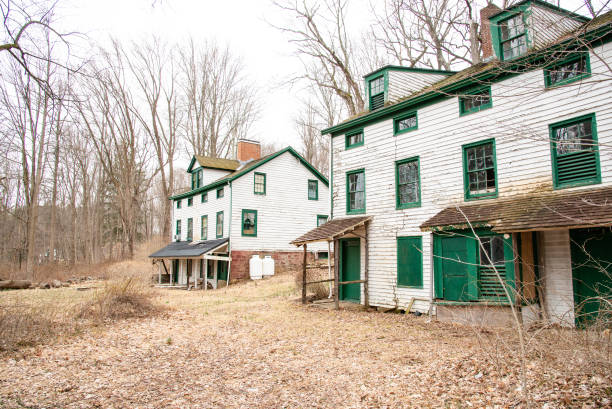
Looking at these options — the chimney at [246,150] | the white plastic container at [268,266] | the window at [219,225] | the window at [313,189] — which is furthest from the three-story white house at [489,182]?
the chimney at [246,150]

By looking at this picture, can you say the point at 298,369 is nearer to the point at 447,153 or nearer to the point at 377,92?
the point at 447,153

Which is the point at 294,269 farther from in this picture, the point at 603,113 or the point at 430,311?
the point at 603,113

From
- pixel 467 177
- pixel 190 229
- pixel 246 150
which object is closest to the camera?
pixel 467 177

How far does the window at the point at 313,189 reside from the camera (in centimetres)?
2591

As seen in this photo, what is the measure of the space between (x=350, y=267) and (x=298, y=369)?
8.20 m

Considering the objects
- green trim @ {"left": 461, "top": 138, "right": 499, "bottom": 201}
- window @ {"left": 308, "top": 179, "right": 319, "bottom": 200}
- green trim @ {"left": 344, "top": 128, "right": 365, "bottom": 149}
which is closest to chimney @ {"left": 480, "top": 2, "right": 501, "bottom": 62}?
green trim @ {"left": 461, "top": 138, "right": 499, "bottom": 201}

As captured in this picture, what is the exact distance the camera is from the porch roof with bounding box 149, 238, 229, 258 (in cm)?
2202

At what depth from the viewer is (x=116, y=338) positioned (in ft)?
30.0

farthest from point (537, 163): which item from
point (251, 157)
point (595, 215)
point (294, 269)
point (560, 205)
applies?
point (251, 157)

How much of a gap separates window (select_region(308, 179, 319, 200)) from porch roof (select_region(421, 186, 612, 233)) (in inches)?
604

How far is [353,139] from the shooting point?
48.9 ft

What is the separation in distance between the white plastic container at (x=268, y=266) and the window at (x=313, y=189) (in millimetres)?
5351

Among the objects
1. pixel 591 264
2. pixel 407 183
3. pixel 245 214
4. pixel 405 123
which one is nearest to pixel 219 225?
pixel 245 214

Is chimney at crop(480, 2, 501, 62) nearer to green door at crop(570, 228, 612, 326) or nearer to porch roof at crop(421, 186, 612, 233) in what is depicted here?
porch roof at crop(421, 186, 612, 233)
